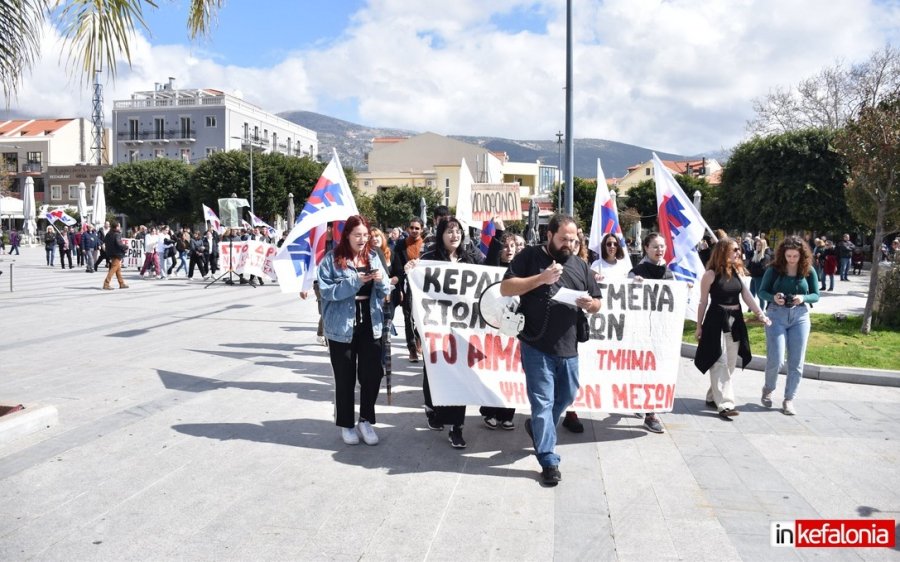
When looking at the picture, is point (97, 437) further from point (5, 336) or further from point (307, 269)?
point (5, 336)

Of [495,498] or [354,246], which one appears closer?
[495,498]

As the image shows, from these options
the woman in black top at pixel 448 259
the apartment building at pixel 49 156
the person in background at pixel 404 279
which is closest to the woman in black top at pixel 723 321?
the woman in black top at pixel 448 259

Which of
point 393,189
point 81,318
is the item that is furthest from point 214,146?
point 81,318

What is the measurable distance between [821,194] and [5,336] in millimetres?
39755

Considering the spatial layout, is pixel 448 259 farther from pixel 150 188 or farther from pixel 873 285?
pixel 150 188

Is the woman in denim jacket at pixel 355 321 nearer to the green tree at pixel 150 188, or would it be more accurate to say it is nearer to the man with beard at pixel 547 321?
the man with beard at pixel 547 321

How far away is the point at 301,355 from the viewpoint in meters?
9.44

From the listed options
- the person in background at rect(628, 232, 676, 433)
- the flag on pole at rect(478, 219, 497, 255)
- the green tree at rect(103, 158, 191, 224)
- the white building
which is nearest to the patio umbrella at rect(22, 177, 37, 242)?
the green tree at rect(103, 158, 191, 224)

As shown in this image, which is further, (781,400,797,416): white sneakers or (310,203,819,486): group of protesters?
(781,400,797,416): white sneakers

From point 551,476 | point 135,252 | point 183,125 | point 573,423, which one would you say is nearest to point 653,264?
point 573,423

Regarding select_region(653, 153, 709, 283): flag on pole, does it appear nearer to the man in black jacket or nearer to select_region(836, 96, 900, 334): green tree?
select_region(836, 96, 900, 334): green tree

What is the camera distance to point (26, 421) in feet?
17.7

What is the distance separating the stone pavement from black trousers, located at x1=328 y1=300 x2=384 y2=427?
0.30 m

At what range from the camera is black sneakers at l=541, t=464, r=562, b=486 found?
463 cm
